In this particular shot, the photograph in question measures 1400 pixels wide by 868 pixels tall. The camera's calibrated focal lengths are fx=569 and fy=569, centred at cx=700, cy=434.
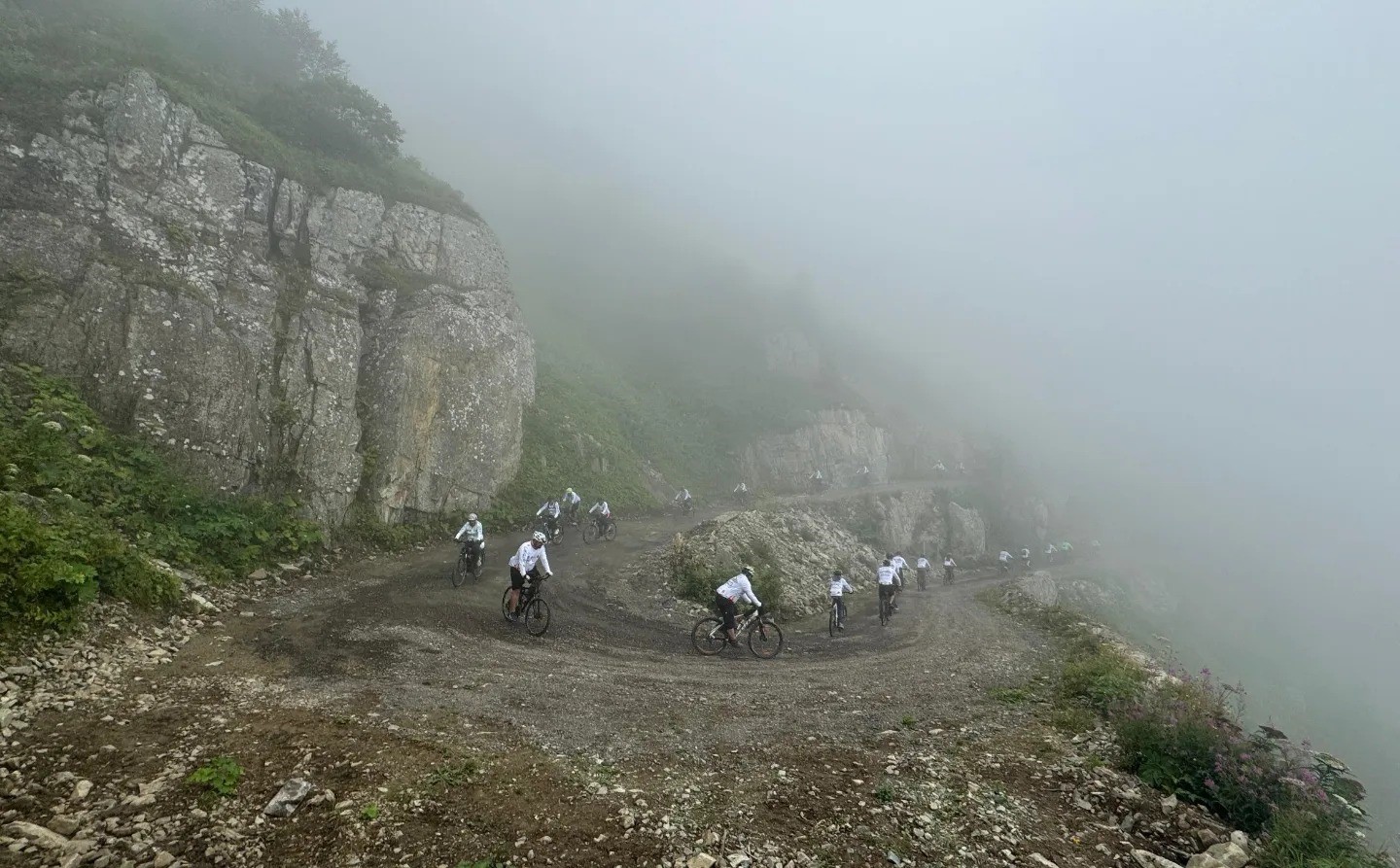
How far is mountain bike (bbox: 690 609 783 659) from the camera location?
548 inches

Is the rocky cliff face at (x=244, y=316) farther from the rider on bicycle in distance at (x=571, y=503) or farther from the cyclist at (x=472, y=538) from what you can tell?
the cyclist at (x=472, y=538)

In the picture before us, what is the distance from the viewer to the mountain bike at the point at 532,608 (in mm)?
13562

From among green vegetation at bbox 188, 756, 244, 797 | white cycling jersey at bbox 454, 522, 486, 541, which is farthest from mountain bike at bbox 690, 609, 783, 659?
green vegetation at bbox 188, 756, 244, 797

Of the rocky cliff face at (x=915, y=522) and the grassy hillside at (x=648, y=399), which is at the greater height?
the grassy hillside at (x=648, y=399)

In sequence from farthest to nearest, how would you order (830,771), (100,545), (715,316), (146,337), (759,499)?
(715,316) < (759,499) < (146,337) < (100,545) < (830,771)

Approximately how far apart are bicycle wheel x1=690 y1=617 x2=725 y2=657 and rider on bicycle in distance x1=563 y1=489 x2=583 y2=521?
13116 millimetres

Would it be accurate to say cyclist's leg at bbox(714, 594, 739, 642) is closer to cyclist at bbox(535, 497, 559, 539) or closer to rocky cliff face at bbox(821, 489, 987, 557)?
cyclist at bbox(535, 497, 559, 539)

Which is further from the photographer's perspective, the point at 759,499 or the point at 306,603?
the point at 759,499

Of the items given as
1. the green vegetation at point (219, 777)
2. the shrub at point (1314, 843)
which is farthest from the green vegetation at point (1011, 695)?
the green vegetation at point (219, 777)

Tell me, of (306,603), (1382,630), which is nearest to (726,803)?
(306,603)

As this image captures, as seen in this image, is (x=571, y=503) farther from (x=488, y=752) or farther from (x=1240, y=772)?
(x=1240, y=772)

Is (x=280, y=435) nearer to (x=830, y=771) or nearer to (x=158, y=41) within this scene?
(x=830, y=771)

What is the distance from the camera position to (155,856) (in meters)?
4.65

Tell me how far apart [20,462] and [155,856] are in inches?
437
